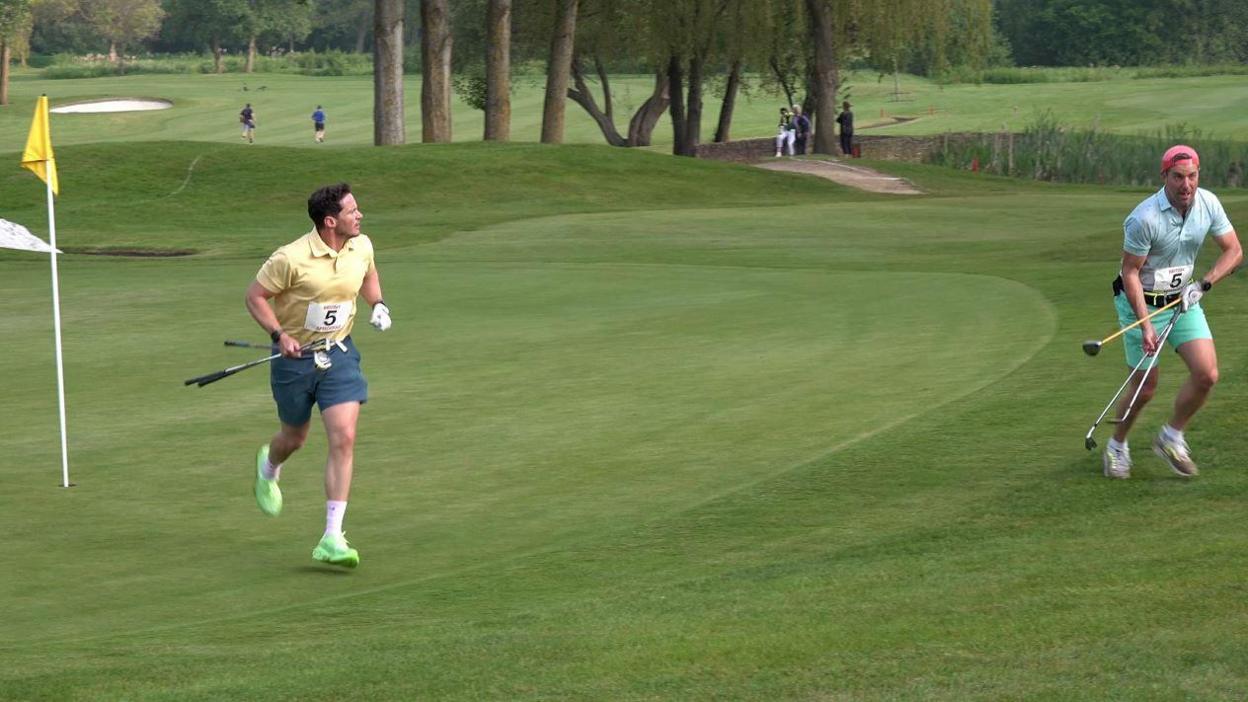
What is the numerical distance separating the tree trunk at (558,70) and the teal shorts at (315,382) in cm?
3594

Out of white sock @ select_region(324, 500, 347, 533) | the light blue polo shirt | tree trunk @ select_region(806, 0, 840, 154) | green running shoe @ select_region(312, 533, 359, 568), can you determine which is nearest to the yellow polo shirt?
white sock @ select_region(324, 500, 347, 533)

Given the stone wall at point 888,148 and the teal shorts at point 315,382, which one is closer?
the teal shorts at point 315,382

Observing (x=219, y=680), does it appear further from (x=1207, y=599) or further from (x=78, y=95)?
(x=78, y=95)

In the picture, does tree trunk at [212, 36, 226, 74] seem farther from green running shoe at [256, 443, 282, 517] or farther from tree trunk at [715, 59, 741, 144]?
green running shoe at [256, 443, 282, 517]

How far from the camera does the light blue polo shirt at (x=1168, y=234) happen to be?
1014 centimetres

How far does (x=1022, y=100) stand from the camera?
3371 inches

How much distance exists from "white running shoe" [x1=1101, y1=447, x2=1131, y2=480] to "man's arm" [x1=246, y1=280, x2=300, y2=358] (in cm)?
473

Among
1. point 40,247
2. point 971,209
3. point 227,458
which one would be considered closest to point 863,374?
point 227,458

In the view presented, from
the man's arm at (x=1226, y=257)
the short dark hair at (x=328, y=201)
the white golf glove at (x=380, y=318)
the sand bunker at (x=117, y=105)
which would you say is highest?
the short dark hair at (x=328, y=201)

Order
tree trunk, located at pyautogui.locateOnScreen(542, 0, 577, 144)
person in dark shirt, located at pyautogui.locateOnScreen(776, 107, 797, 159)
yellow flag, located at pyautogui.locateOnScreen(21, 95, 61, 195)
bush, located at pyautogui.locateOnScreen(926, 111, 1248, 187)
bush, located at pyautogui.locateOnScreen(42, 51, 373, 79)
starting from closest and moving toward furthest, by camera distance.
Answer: yellow flag, located at pyautogui.locateOnScreen(21, 95, 61, 195) → tree trunk, located at pyautogui.locateOnScreen(542, 0, 577, 144) → bush, located at pyautogui.locateOnScreen(926, 111, 1248, 187) → person in dark shirt, located at pyautogui.locateOnScreen(776, 107, 797, 159) → bush, located at pyautogui.locateOnScreen(42, 51, 373, 79)

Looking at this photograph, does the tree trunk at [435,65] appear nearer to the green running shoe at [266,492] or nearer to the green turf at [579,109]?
the green turf at [579,109]

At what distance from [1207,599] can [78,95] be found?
81637 millimetres

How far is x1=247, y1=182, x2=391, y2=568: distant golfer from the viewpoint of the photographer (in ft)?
30.8

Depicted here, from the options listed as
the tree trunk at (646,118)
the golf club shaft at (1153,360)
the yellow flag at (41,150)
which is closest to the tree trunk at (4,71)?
the tree trunk at (646,118)
